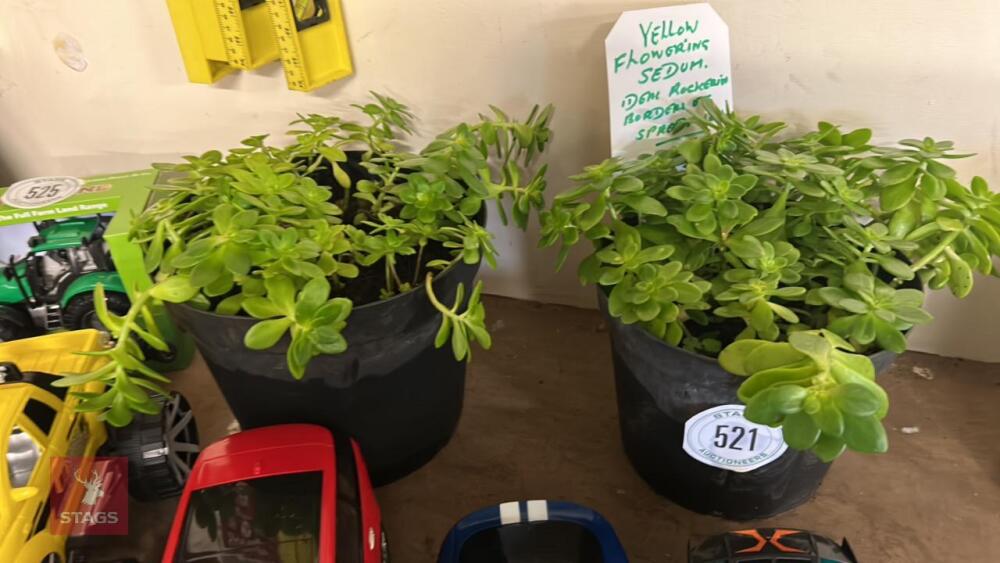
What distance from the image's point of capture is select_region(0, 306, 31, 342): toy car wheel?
1.03m

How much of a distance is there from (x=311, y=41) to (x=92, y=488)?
0.58 metres

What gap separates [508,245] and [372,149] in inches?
11.5

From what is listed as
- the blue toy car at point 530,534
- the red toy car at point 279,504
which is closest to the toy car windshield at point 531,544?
the blue toy car at point 530,534

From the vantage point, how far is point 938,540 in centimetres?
78

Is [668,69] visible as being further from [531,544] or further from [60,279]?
[60,279]

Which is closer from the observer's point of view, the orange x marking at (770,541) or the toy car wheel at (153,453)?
the orange x marking at (770,541)

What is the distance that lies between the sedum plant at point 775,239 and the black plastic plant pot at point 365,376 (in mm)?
165

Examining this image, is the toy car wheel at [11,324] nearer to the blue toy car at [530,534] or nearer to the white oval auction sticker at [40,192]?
the white oval auction sticker at [40,192]

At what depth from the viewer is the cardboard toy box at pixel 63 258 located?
3.32 ft

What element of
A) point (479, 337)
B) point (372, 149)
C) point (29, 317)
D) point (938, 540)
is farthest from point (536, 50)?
point (29, 317)

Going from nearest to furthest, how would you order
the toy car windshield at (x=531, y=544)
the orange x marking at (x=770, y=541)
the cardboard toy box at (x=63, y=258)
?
the orange x marking at (x=770, y=541)
the toy car windshield at (x=531, y=544)
the cardboard toy box at (x=63, y=258)

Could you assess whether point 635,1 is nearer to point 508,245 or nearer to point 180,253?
point 508,245

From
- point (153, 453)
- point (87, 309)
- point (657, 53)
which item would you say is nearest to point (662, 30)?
point (657, 53)

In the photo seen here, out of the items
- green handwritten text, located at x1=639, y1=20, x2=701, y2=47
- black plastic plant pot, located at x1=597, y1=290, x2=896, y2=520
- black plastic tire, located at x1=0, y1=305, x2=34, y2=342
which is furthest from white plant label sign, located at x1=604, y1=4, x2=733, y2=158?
black plastic tire, located at x1=0, y1=305, x2=34, y2=342
